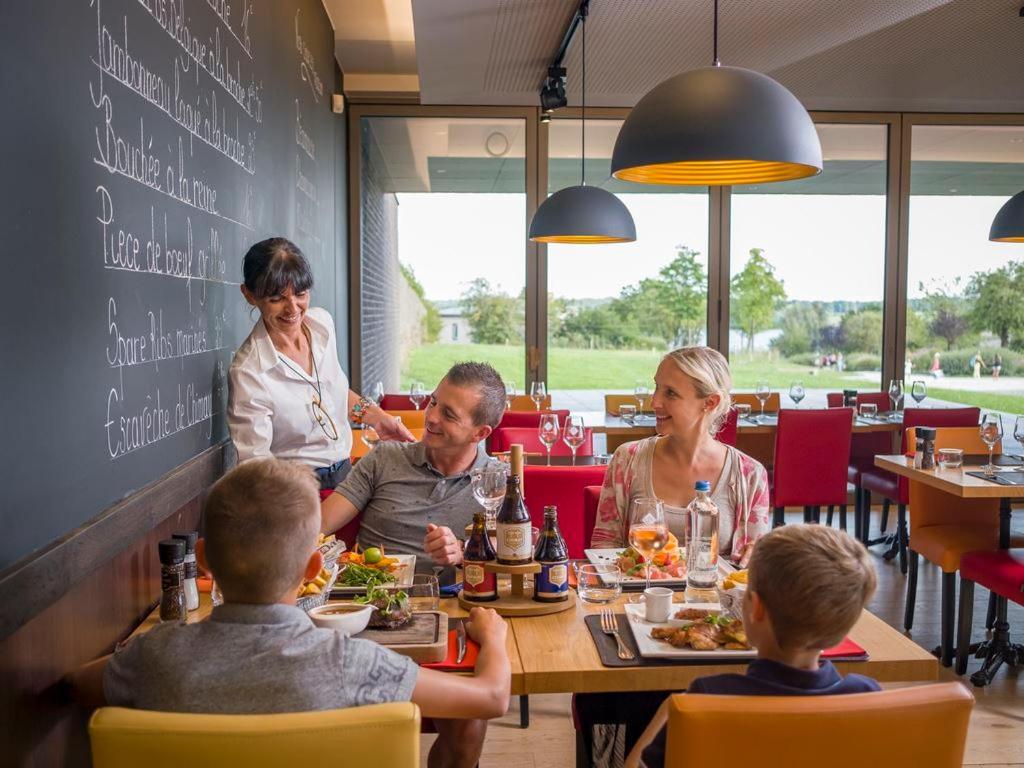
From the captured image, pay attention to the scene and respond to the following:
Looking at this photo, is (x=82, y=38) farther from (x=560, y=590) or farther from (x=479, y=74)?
(x=479, y=74)

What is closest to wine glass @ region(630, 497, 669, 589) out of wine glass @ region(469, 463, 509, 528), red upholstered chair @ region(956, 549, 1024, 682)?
wine glass @ region(469, 463, 509, 528)

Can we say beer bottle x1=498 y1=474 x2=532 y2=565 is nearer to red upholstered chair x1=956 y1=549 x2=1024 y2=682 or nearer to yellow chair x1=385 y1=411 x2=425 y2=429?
red upholstered chair x1=956 y1=549 x2=1024 y2=682

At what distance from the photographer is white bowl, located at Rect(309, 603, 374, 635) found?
1949mm

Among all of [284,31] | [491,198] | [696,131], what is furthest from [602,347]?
[696,131]

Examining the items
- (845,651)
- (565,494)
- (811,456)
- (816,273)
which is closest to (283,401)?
(565,494)

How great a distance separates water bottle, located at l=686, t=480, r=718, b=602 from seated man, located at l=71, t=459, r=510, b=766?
872mm

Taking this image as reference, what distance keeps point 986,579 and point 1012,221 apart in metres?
2.14

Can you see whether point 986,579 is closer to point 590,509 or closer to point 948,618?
point 948,618

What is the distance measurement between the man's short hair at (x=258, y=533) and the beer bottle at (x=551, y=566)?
0.81 metres

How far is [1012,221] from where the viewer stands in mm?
4996

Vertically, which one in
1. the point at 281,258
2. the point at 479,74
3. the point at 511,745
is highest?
the point at 479,74

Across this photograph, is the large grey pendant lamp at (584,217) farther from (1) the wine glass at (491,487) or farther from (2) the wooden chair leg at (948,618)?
(1) the wine glass at (491,487)

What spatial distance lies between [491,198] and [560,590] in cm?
584

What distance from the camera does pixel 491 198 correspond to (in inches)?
305
